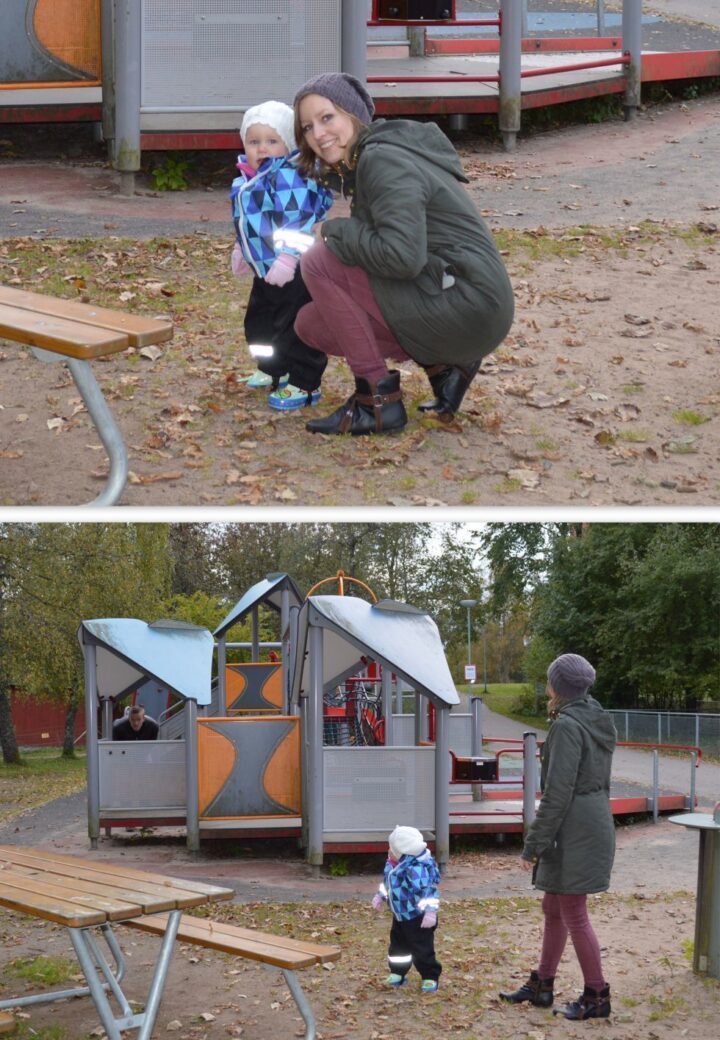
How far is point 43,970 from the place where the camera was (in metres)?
6.76

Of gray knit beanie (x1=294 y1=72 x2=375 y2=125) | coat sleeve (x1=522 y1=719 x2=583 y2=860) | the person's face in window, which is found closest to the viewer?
coat sleeve (x1=522 y1=719 x2=583 y2=860)

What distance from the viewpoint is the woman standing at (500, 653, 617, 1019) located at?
5.36m

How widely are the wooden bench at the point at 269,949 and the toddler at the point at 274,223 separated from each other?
298 cm

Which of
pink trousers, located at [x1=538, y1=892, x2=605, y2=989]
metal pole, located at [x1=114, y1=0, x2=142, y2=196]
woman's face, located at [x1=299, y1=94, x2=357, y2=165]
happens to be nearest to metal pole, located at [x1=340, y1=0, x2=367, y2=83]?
metal pole, located at [x1=114, y1=0, x2=142, y2=196]

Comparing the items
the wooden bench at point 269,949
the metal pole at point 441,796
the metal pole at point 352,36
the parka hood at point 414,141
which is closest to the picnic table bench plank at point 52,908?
the wooden bench at point 269,949

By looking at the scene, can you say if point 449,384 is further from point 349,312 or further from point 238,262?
point 238,262

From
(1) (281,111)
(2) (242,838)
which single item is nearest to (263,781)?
(2) (242,838)

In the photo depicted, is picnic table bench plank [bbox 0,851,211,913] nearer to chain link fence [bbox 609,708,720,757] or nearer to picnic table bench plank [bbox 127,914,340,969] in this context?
picnic table bench plank [bbox 127,914,340,969]

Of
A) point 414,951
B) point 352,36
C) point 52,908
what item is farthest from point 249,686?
point 52,908

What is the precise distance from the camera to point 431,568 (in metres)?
40.6

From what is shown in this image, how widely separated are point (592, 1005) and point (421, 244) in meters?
3.33

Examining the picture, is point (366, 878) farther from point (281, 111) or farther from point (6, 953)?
point (281, 111)

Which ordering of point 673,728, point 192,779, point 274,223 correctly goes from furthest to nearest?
point 673,728 → point 192,779 → point 274,223

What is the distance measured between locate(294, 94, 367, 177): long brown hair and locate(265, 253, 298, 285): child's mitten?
422 millimetres
